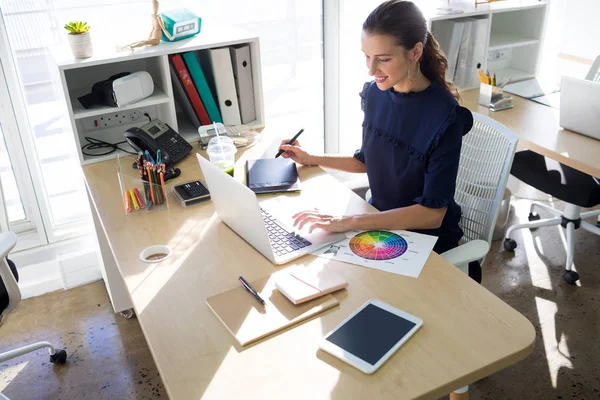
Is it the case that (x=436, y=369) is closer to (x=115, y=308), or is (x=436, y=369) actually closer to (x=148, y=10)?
(x=115, y=308)

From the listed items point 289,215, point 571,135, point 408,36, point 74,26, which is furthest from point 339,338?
point 571,135

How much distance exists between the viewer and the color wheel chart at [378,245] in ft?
5.03

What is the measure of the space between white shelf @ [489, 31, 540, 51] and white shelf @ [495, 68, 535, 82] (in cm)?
17

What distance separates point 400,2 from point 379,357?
40.4 inches

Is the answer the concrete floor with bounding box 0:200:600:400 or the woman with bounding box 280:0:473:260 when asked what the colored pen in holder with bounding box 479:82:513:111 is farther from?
the woman with bounding box 280:0:473:260

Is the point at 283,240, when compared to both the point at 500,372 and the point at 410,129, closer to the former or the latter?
the point at 410,129

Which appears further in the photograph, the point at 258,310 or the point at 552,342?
the point at 552,342

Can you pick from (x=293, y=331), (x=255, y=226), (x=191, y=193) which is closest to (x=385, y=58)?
→ (x=255, y=226)

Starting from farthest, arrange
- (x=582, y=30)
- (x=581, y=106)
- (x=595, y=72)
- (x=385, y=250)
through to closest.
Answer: (x=582, y=30) → (x=595, y=72) → (x=581, y=106) → (x=385, y=250)

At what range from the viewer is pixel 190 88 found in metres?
2.34

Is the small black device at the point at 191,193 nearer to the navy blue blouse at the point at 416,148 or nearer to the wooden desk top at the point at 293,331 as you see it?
the wooden desk top at the point at 293,331

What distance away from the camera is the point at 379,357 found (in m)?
1.18

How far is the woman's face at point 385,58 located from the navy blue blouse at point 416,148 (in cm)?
10

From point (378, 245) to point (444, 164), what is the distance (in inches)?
12.4
